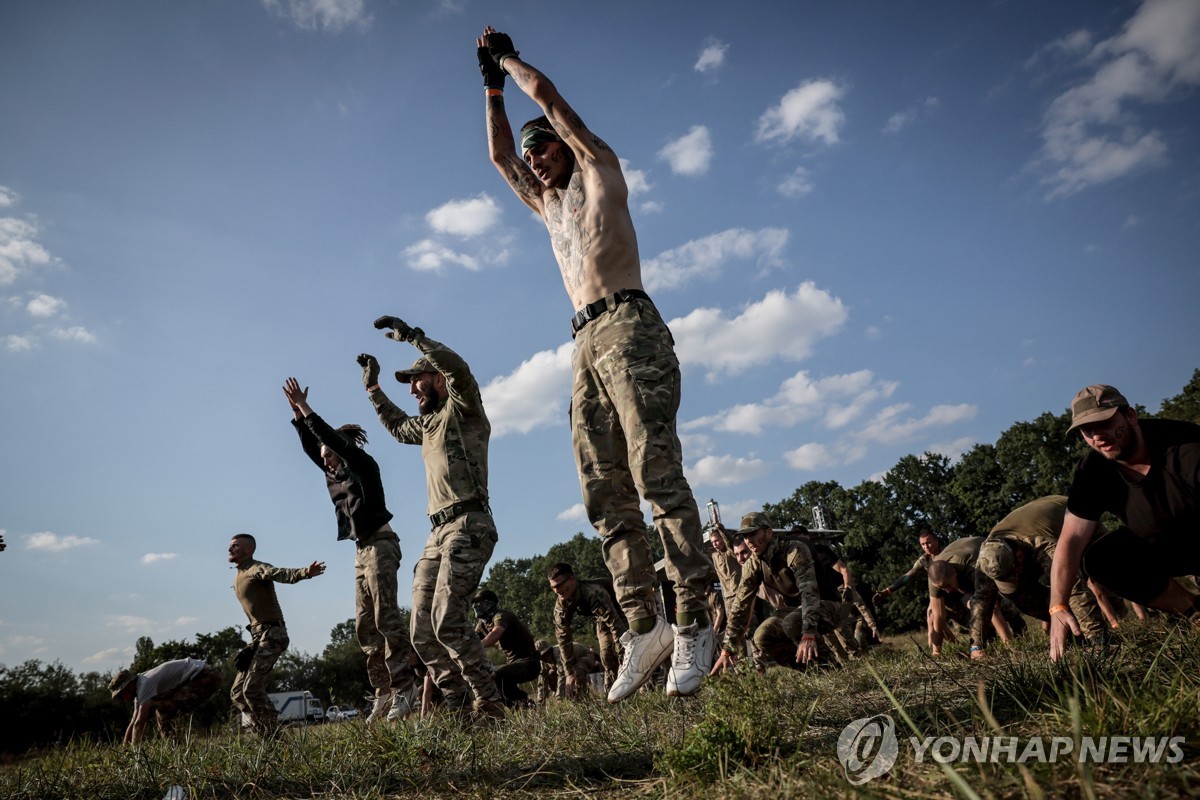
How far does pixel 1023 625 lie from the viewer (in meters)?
8.62

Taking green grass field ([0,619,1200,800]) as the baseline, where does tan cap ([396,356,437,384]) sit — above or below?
above

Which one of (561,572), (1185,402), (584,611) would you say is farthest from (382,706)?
(1185,402)

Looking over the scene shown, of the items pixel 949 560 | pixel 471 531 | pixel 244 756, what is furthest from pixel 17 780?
pixel 949 560

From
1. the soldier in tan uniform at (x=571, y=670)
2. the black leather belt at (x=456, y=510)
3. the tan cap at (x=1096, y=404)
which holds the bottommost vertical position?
the soldier in tan uniform at (x=571, y=670)

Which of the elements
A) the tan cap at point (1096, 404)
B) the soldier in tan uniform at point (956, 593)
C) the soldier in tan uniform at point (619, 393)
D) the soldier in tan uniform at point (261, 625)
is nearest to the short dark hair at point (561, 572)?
the soldier in tan uniform at point (261, 625)

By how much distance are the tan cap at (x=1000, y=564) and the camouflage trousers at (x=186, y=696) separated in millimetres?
9248

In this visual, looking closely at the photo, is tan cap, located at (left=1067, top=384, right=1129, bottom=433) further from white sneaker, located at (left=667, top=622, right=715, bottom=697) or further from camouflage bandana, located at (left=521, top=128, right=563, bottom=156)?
camouflage bandana, located at (left=521, top=128, right=563, bottom=156)

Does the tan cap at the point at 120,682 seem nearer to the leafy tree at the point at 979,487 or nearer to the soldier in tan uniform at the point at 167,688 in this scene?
the soldier in tan uniform at the point at 167,688

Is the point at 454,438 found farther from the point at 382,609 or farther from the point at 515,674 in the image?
the point at 515,674

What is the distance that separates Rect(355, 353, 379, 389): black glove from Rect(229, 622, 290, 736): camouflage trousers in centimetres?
327

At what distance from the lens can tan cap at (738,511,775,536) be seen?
8.02m

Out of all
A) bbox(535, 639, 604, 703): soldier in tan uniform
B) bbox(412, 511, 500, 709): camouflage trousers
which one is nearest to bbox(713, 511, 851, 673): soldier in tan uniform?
bbox(535, 639, 604, 703): soldier in tan uniform

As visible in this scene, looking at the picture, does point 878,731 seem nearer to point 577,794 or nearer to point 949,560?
point 577,794

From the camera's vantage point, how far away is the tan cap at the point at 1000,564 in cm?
659
